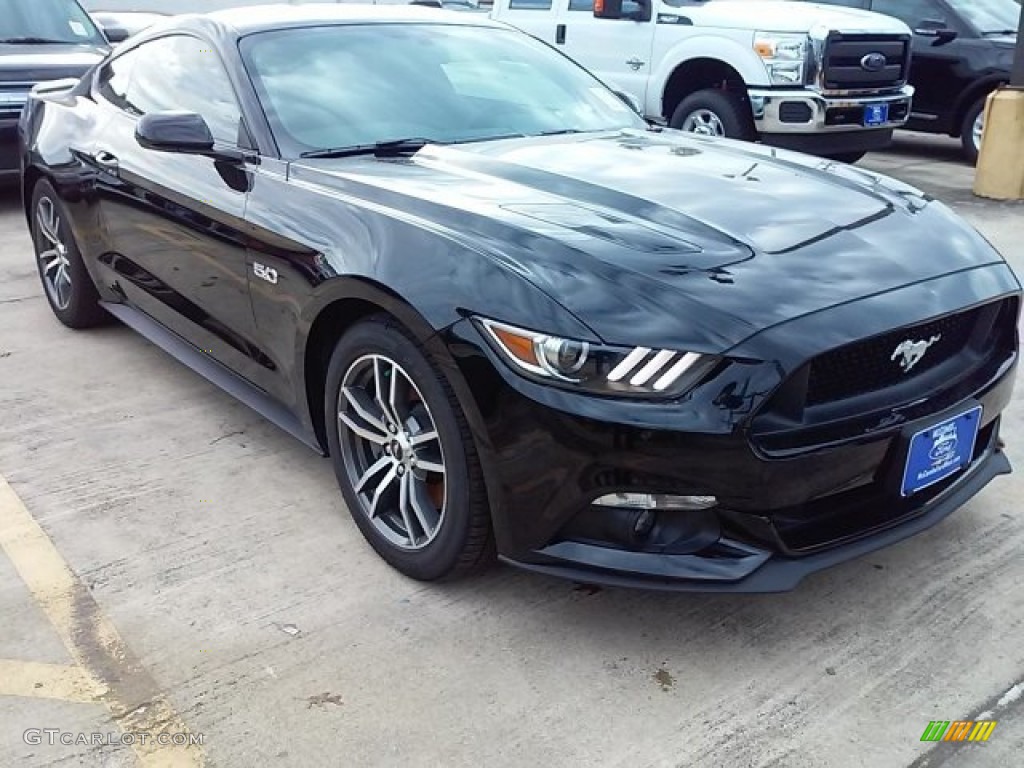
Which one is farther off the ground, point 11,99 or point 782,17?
point 782,17

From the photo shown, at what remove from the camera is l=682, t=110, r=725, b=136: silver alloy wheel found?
867 cm

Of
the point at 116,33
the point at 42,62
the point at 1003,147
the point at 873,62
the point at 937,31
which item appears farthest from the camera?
the point at 116,33

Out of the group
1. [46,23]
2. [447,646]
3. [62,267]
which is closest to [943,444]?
[447,646]

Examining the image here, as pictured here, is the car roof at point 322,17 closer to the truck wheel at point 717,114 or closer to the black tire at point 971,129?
the truck wheel at point 717,114

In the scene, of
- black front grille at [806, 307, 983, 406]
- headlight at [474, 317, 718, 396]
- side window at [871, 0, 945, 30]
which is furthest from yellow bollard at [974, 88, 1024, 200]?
headlight at [474, 317, 718, 396]

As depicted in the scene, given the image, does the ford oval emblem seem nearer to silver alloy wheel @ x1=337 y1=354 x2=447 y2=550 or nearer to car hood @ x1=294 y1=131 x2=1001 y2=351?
car hood @ x1=294 y1=131 x2=1001 y2=351

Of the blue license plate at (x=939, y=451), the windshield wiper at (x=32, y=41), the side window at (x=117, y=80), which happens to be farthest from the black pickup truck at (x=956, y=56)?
the blue license plate at (x=939, y=451)

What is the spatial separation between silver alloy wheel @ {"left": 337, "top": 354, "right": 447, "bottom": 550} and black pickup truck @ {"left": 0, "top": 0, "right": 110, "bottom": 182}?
215 inches

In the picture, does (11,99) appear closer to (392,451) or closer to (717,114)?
(717,114)

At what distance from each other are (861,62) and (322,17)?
587 cm

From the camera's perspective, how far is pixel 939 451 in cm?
262

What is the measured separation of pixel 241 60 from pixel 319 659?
6.87ft

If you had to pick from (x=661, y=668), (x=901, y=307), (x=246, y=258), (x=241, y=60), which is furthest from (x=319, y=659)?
(x=241, y=60)

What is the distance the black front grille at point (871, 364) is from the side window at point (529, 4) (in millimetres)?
8071
